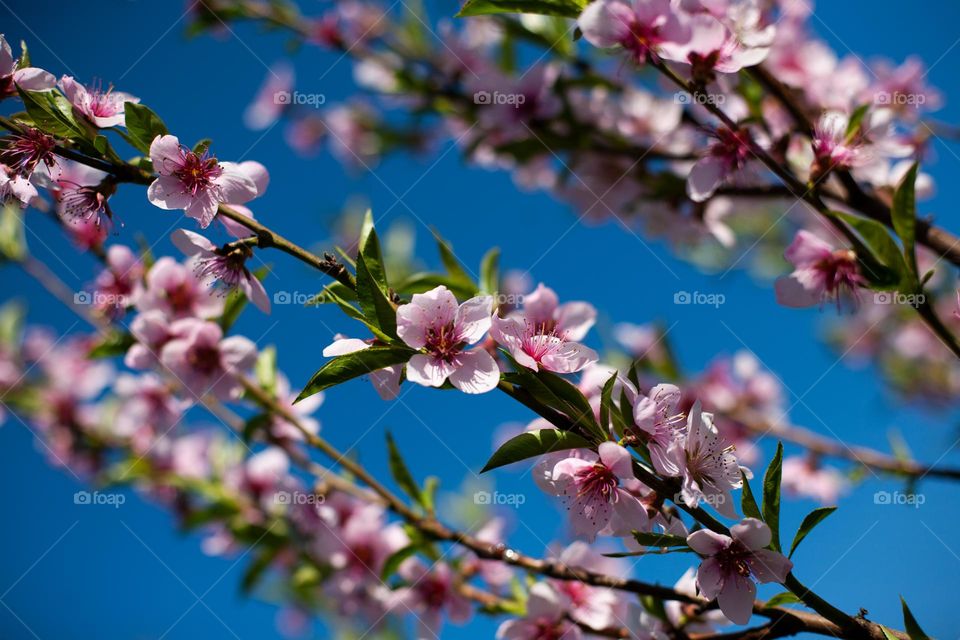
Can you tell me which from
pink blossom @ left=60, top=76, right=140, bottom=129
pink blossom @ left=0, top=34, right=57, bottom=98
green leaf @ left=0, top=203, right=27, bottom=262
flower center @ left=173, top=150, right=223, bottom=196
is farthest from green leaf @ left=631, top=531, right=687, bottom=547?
green leaf @ left=0, top=203, right=27, bottom=262

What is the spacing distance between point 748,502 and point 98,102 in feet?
4.43

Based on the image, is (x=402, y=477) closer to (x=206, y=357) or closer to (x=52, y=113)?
(x=206, y=357)

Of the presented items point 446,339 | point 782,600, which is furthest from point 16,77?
point 782,600

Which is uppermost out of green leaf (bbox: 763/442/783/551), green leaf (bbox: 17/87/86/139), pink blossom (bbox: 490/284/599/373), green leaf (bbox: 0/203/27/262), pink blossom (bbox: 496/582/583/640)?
green leaf (bbox: 763/442/783/551)

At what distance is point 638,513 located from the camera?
1.13 metres

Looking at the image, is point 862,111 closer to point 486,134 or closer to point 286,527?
point 486,134

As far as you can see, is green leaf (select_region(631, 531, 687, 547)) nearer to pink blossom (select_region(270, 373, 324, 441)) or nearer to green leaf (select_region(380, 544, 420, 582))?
green leaf (select_region(380, 544, 420, 582))

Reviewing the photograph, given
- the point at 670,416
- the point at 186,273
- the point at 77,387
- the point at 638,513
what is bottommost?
the point at 77,387

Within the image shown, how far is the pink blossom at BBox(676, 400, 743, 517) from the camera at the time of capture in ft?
3.55

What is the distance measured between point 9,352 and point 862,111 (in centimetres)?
385

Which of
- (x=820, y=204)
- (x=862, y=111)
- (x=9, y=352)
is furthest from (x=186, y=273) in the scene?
(x=9, y=352)

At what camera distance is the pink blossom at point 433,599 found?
7.22ft

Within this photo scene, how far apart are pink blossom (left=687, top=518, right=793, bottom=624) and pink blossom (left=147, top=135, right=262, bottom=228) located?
979 millimetres

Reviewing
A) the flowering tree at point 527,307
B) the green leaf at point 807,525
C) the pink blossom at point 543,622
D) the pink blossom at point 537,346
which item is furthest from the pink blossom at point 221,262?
the green leaf at point 807,525
